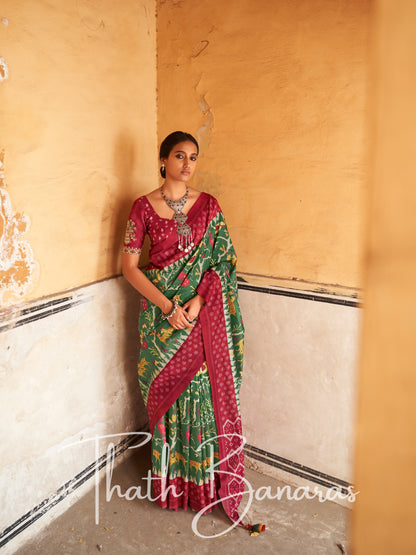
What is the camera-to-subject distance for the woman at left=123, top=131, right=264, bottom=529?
1.73 metres

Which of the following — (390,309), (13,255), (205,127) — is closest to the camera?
(390,309)

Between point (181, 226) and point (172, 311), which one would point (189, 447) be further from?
point (181, 226)

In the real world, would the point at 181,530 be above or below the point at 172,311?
below

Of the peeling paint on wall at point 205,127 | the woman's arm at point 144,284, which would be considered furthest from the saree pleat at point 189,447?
the peeling paint on wall at point 205,127

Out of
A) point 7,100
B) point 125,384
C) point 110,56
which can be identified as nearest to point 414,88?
point 7,100

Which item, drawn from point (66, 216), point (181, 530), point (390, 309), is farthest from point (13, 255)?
point (390, 309)

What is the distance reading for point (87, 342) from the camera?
1.85 m

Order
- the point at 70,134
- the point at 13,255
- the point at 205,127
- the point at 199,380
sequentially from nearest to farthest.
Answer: the point at 13,255
the point at 70,134
the point at 199,380
the point at 205,127

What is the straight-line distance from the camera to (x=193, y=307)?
171 cm

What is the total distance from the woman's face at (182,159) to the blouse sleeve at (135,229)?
20 centimetres

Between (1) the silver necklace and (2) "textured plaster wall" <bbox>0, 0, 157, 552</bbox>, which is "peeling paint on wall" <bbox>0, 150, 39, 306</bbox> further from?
(1) the silver necklace

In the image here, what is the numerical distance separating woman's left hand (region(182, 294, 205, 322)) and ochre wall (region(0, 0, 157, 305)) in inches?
16.9

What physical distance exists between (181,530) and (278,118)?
5.50 ft

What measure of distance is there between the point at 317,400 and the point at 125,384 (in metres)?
0.89
